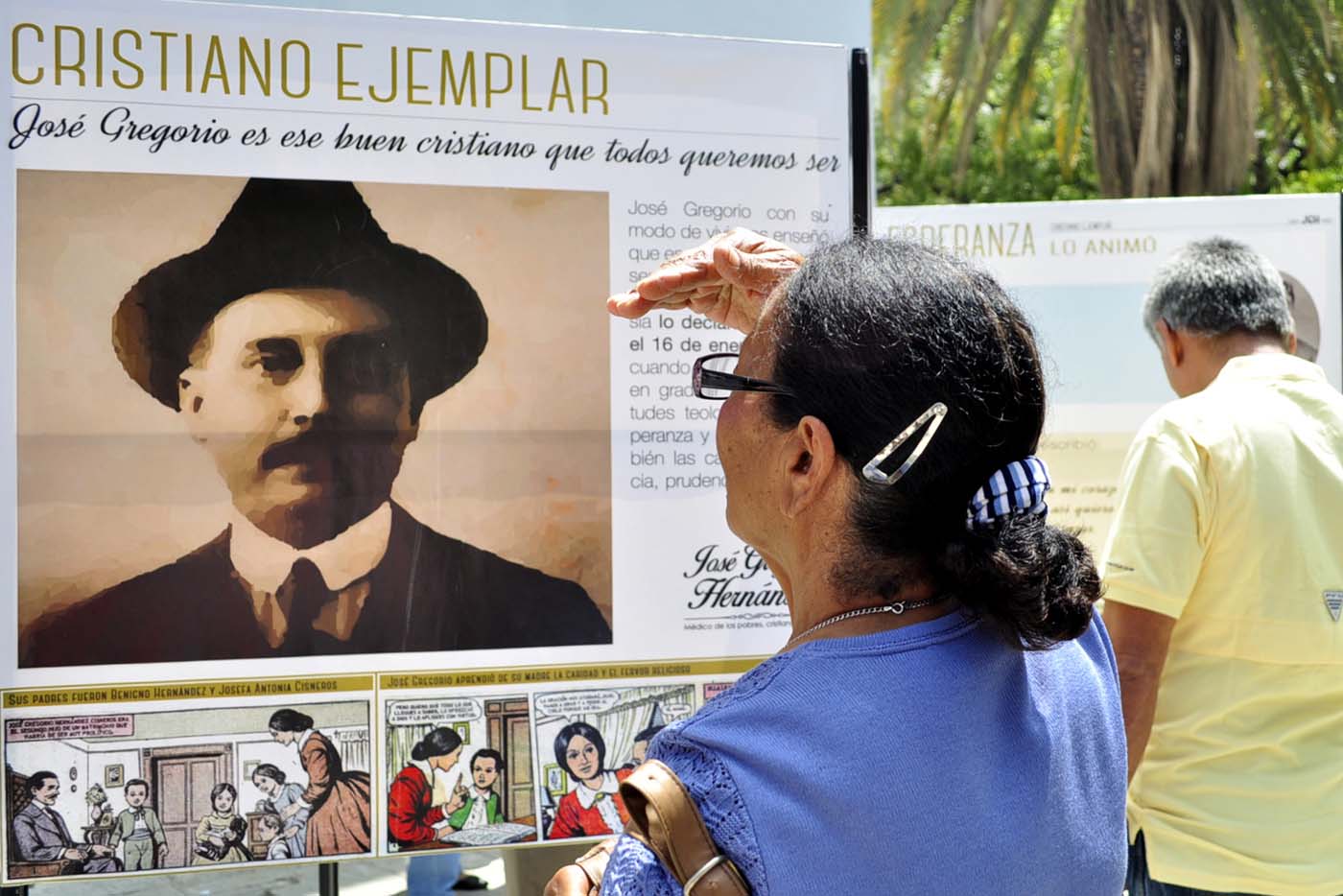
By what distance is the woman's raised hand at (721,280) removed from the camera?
65.4 inches

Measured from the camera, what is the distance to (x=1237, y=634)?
2250 mm

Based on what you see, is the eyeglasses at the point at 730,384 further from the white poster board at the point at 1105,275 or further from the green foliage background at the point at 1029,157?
the green foliage background at the point at 1029,157

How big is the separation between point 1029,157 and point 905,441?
52.7 feet

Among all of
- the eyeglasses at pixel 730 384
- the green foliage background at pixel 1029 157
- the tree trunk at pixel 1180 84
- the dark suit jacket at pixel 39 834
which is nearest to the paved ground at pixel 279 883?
the dark suit jacket at pixel 39 834

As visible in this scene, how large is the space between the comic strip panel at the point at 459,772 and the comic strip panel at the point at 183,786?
0.05m

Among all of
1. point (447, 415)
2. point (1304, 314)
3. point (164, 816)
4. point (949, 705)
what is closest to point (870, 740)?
point (949, 705)

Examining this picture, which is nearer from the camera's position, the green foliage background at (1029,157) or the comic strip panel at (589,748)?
the comic strip panel at (589,748)

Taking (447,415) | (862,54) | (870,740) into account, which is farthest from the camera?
(862,54)

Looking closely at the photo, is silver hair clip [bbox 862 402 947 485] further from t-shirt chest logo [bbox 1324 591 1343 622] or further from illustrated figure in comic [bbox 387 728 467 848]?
t-shirt chest logo [bbox 1324 591 1343 622]

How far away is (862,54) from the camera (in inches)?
88.0

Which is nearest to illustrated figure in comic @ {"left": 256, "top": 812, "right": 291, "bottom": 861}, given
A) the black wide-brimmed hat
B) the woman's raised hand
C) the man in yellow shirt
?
the black wide-brimmed hat

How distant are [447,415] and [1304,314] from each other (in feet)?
10.5

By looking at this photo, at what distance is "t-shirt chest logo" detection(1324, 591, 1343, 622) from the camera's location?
221 cm

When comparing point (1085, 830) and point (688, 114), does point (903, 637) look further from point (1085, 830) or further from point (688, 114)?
point (688, 114)
